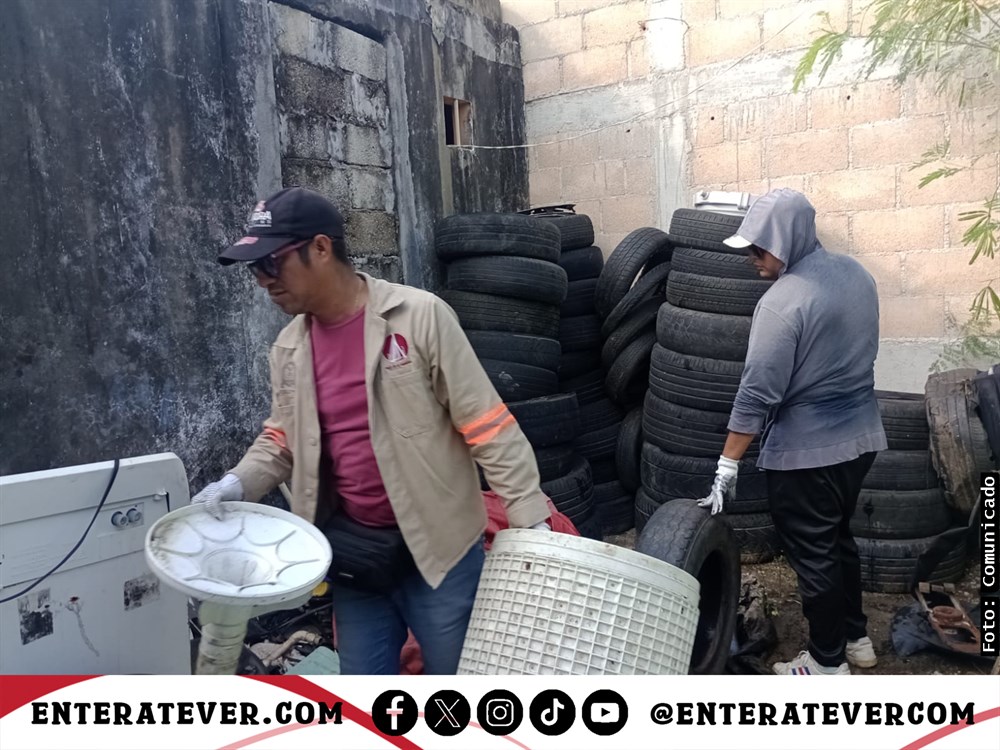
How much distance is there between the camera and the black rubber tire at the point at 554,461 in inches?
187

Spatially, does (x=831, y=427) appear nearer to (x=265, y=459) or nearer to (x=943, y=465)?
(x=943, y=465)

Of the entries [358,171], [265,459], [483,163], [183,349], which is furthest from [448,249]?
[265,459]

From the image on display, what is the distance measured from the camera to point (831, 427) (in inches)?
121

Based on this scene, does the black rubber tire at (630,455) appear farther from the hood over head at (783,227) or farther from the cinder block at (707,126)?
the hood over head at (783,227)

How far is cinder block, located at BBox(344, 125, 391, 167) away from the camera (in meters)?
4.57

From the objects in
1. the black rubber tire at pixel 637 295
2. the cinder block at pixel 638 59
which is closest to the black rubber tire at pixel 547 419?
the black rubber tire at pixel 637 295

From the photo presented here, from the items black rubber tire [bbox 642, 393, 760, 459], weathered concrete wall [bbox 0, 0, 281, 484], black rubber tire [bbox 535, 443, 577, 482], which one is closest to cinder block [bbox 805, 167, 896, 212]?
black rubber tire [bbox 642, 393, 760, 459]

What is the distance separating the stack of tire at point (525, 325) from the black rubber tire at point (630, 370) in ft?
1.60

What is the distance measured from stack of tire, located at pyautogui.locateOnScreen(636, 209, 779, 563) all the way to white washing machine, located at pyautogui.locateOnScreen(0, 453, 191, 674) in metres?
3.16

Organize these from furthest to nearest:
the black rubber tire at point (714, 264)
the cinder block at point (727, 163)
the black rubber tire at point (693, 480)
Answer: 1. the cinder block at point (727, 163)
2. the black rubber tire at point (714, 264)
3. the black rubber tire at point (693, 480)

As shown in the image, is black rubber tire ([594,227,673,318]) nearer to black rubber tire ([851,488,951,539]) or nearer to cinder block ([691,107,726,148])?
cinder block ([691,107,726,148])

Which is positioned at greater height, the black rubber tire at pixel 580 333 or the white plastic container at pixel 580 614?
the black rubber tire at pixel 580 333

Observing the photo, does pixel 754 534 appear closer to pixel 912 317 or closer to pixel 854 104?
pixel 912 317

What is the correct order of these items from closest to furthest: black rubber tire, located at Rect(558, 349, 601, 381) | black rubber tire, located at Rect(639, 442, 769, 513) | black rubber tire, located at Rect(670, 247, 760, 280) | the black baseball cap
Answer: the black baseball cap < black rubber tire, located at Rect(639, 442, 769, 513) < black rubber tire, located at Rect(670, 247, 760, 280) < black rubber tire, located at Rect(558, 349, 601, 381)
